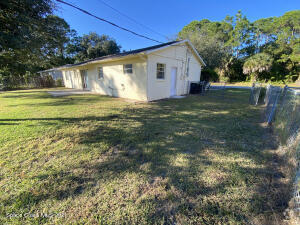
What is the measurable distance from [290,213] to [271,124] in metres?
3.81

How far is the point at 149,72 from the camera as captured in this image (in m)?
7.12

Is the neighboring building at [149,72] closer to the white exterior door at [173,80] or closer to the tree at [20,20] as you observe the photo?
the white exterior door at [173,80]

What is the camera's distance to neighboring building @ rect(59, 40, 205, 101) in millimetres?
7246

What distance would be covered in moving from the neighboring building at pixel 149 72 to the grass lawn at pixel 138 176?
4467 mm

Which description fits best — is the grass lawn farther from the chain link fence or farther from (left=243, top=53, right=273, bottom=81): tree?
(left=243, top=53, right=273, bottom=81): tree

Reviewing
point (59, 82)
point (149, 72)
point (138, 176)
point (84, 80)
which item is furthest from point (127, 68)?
point (59, 82)

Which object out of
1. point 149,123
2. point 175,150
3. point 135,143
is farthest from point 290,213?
point 149,123

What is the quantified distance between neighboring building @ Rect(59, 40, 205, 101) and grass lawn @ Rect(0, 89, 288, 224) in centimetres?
447

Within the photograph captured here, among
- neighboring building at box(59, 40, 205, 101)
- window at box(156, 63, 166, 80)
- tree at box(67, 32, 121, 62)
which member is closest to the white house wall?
neighboring building at box(59, 40, 205, 101)

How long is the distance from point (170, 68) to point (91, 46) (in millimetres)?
26132

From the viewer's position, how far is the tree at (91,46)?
88.1 ft

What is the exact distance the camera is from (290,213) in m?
1.39

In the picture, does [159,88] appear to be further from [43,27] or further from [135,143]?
[43,27]

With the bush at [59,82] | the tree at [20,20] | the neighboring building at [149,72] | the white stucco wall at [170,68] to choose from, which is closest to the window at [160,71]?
the neighboring building at [149,72]
